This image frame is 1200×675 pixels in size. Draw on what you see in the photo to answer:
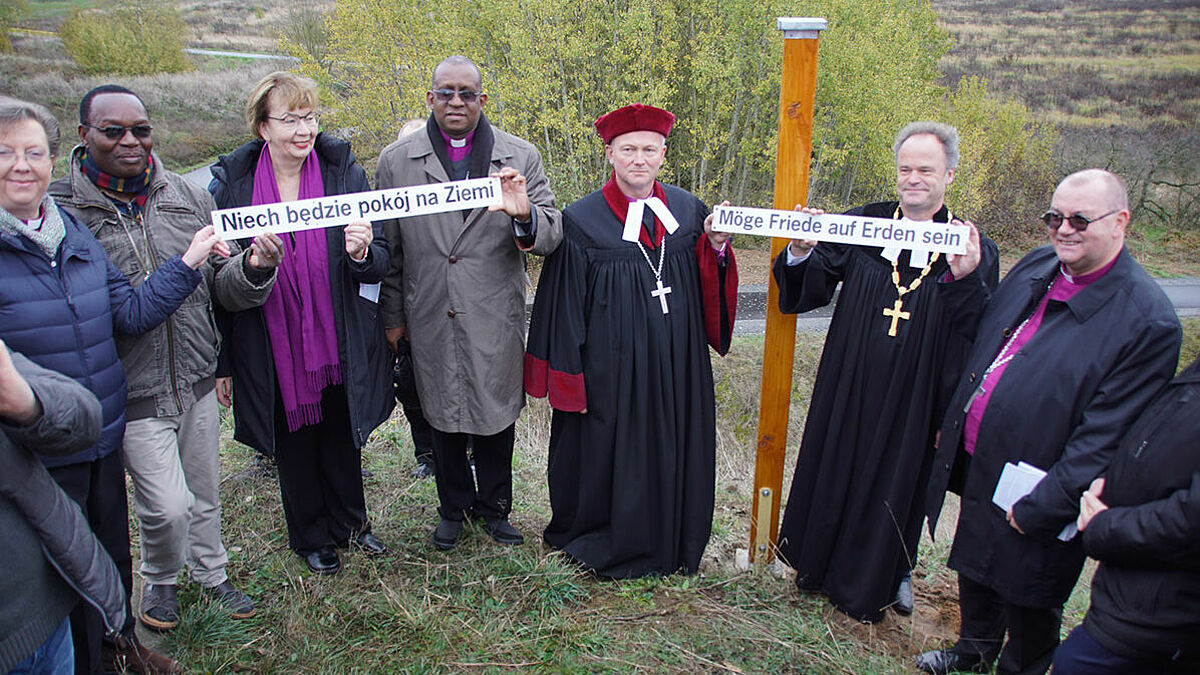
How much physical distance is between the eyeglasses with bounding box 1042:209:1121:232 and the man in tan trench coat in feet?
6.57

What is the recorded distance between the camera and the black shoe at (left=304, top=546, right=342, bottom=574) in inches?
150

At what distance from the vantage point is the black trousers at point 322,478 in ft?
12.1

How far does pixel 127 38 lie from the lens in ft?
108

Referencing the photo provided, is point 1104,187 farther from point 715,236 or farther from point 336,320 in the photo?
point 336,320

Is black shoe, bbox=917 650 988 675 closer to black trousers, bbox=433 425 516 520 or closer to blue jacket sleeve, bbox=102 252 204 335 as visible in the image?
black trousers, bbox=433 425 516 520

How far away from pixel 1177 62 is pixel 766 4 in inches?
907

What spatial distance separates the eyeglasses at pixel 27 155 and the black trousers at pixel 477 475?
6.59ft

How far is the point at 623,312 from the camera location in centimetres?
368

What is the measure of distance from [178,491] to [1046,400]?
133 inches

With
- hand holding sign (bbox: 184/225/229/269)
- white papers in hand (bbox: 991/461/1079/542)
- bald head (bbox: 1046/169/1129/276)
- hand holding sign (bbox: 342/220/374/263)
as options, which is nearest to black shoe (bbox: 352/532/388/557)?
hand holding sign (bbox: 342/220/374/263)

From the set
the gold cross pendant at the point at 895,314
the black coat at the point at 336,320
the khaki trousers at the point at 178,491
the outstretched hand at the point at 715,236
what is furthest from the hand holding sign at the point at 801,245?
the khaki trousers at the point at 178,491

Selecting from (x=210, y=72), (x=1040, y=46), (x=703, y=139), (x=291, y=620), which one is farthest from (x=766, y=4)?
(x=210, y=72)

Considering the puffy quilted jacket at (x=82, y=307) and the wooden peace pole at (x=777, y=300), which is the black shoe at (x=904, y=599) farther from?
the puffy quilted jacket at (x=82, y=307)

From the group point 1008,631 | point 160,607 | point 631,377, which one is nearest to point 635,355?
point 631,377
